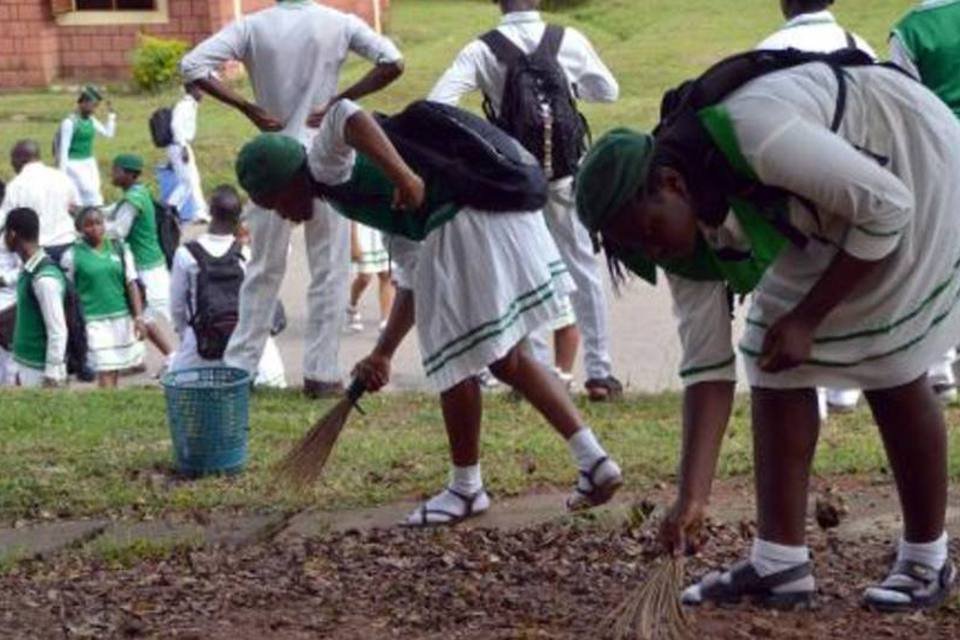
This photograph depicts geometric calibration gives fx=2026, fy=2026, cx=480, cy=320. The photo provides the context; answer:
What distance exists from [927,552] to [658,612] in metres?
0.88

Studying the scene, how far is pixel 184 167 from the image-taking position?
1908 centimetres

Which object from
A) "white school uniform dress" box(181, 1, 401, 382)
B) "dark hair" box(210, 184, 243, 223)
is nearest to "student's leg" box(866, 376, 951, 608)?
"white school uniform dress" box(181, 1, 401, 382)

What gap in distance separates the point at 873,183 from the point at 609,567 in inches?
65.8

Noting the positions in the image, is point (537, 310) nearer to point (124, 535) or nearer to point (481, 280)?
point (481, 280)

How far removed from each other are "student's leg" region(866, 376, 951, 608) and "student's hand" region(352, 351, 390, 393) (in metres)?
1.98

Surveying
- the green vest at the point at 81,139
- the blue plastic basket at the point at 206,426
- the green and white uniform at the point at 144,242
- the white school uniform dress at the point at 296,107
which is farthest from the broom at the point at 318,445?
the green vest at the point at 81,139

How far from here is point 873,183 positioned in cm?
465

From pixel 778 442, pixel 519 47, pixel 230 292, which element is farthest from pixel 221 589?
pixel 230 292

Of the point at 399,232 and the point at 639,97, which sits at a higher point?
the point at 399,232

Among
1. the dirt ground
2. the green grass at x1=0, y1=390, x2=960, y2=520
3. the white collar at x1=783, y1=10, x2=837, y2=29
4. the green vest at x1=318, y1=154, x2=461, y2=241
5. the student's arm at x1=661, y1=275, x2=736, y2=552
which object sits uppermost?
the white collar at x1=783, y1=10, x2=837, y2=29

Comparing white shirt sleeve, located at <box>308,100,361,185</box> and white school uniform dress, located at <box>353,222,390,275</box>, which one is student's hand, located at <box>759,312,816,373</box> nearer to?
white shirt sleeve, located at <box>308,100,361,185</box>

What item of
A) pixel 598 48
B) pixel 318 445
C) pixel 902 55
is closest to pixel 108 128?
pixel 598 48

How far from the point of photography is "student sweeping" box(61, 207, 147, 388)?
483 inches

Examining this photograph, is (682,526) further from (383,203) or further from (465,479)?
(383,203)
